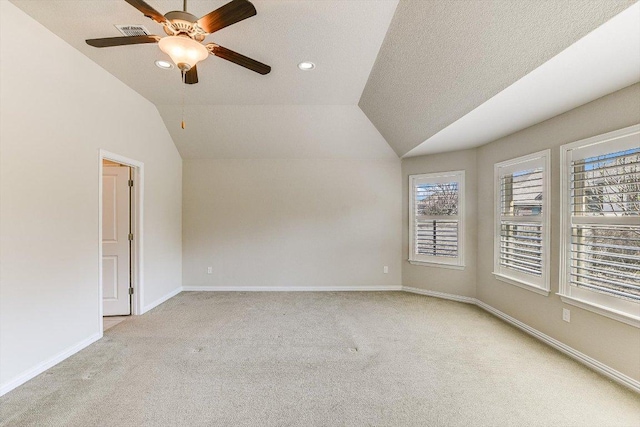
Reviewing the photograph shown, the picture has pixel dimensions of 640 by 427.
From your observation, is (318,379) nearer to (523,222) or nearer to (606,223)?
(606,223)

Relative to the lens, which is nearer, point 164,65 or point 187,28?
point 187,28

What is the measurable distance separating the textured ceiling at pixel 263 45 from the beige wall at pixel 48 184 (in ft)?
0.83

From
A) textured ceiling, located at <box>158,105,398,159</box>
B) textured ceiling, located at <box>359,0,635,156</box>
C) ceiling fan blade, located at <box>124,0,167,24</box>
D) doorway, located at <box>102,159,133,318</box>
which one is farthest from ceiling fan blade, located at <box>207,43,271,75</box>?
doorway, located at <box>102,159,133,318</box>

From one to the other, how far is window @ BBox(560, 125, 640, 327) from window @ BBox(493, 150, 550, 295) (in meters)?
0.24

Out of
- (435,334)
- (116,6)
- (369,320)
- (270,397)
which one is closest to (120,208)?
(116,6)

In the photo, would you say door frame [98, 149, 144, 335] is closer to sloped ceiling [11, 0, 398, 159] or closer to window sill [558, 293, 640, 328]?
sloped ceiling [11, 0, 398, 159]

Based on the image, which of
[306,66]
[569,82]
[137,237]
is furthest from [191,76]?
[569,82]

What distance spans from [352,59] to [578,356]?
11.6ft

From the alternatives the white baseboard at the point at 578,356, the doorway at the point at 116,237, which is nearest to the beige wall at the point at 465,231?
the white baseboard at the point at 578,356

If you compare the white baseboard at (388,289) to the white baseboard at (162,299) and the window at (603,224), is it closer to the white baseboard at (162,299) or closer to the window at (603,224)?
the white baseboard at (162,299)

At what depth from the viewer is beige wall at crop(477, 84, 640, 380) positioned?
2176 millimetres

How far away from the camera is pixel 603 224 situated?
2357 mm

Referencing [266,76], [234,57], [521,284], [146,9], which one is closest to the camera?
[146,9]

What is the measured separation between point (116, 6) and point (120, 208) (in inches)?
97.8
